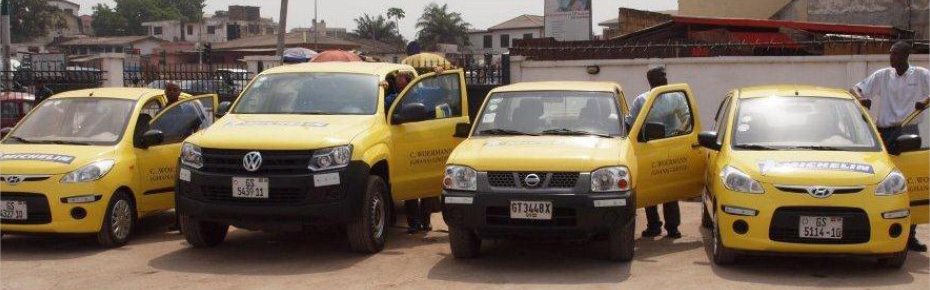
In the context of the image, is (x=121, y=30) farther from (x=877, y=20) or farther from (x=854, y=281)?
(x=854, y=281)

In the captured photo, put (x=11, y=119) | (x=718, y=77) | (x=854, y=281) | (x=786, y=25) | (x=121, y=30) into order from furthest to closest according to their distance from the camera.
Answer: (x=121, y=30) → (x=786, y=25) → (x=11, y=119) → (x=718, y=77) → (x=854, y=281)

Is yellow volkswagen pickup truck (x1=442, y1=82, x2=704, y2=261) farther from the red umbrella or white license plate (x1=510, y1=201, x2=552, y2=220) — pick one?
the red umbrella

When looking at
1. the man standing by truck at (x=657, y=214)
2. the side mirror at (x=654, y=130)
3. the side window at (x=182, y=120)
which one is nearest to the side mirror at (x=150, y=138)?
the side window at (x=182, y=120)

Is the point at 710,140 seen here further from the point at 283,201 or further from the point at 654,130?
the point at 283,201

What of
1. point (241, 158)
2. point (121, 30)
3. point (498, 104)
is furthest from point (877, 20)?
point (121, 30)

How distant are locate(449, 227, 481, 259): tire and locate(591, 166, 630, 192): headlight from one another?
3.73ft

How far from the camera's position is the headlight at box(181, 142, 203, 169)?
8758 mm

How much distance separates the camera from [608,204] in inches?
313

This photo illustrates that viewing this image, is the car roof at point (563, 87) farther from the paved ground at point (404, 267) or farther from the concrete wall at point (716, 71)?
the concrete wall at point (716, 71)

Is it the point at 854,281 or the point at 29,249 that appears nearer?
the point at 854,281

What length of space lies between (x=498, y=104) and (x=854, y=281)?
11.4 ft

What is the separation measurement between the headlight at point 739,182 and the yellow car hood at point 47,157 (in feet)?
18.4

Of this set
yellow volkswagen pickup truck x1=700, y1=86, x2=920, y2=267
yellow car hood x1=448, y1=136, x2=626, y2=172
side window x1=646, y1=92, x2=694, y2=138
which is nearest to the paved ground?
yellow volkswagen pickup truck x1=700, y1=86, x2=920, y2=267

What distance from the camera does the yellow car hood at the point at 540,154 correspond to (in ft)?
26.4
